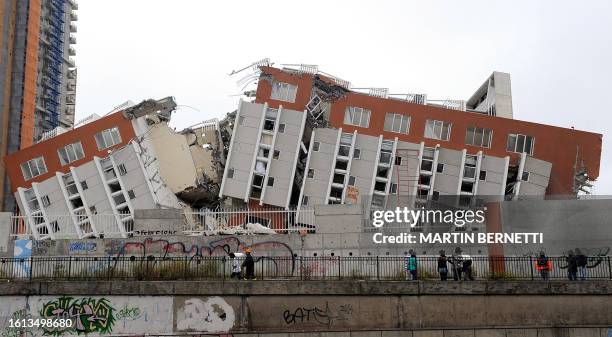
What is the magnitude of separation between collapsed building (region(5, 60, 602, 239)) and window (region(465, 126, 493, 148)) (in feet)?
0.22

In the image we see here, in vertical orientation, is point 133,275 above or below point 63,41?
below

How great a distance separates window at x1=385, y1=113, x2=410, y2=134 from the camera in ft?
153

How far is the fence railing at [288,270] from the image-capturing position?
88.7ft

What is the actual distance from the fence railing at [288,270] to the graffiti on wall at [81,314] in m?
1.64

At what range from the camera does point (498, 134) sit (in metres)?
46.7

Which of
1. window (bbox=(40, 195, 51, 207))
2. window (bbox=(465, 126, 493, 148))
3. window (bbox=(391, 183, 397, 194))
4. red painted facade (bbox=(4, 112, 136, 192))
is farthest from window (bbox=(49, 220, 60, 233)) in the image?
window (bbox=(465, 126, 493, 148))

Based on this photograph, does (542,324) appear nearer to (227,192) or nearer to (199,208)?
(227,192)

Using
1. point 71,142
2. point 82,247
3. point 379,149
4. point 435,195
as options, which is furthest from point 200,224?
point 435,195

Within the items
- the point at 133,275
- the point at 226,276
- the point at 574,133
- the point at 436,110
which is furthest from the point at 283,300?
the point at 574,133

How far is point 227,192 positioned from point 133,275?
765 inches

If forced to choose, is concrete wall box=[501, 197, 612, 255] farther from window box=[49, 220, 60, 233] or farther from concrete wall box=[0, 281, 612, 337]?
window box=[49, 220, 60, 233]

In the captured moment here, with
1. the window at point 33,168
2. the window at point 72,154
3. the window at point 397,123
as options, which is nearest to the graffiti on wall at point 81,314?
the window at point 72,154

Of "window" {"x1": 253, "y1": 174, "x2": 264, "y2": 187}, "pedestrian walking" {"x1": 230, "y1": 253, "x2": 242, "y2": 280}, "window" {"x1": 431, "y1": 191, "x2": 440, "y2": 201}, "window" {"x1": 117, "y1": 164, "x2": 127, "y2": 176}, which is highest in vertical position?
"window" {"x1": 431, "y1": 191, "x2": 440, "y2": 201}

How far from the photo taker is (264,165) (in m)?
46.7
